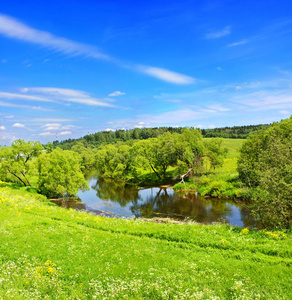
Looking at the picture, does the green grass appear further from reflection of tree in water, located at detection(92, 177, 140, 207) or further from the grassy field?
the grassy field

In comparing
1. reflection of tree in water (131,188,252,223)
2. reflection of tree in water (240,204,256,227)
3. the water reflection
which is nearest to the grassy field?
reflection of tree in water (240,204,256,227)

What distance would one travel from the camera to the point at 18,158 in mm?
50125

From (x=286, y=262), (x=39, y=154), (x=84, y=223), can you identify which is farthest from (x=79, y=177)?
(x=286, y=262)

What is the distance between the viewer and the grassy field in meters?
9.70

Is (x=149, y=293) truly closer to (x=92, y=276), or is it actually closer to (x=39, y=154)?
(x=92, y=276)

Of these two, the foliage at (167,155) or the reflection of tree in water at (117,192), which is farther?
the foliage at (167,155)

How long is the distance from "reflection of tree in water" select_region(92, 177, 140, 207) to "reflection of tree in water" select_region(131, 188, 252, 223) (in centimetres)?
357

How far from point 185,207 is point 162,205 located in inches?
186

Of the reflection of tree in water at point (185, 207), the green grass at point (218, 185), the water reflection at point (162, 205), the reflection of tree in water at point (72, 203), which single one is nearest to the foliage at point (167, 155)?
the green grass at point (218, 185)

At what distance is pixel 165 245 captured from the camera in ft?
49.8

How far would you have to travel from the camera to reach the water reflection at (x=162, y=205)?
1359 inches

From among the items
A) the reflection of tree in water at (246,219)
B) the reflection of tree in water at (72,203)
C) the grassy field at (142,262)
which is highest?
the grassy field at (142,262)

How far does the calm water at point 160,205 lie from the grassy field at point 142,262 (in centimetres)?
1679

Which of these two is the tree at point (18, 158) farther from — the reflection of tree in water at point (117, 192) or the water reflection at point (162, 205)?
the reflection of tree in water at point (117, 192)
